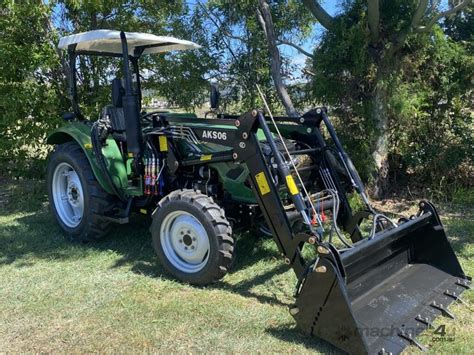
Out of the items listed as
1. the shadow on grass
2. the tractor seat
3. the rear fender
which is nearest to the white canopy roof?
the tractor seat

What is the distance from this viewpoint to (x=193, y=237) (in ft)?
13.6

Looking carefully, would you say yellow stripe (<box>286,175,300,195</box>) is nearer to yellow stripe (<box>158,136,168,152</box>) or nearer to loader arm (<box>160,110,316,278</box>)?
loader arm (<box>160,110,316,278</box>)

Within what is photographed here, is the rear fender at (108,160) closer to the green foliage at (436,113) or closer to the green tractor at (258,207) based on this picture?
the green tractor at (258,207)

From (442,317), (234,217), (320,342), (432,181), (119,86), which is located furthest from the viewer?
(432,181)

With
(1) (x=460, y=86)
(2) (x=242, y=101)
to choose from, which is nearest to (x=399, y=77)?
(1) (x=460, y=86)

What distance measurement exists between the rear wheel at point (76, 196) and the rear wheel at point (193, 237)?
42.0 inches

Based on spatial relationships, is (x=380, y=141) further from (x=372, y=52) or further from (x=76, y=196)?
(x=76, y=196)

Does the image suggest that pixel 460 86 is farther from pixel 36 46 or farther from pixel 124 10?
pixel 36 46

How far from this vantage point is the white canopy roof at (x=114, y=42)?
4.77 m

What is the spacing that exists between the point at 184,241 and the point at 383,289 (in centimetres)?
169

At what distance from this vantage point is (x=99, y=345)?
324 cm

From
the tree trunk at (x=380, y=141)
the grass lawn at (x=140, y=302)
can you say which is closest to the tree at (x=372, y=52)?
the tree trunk at (x=380, y=141)

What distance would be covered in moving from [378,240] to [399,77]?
3557 mm

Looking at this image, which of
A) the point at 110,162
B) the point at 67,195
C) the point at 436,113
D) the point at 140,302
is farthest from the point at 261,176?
the point at 436,113
